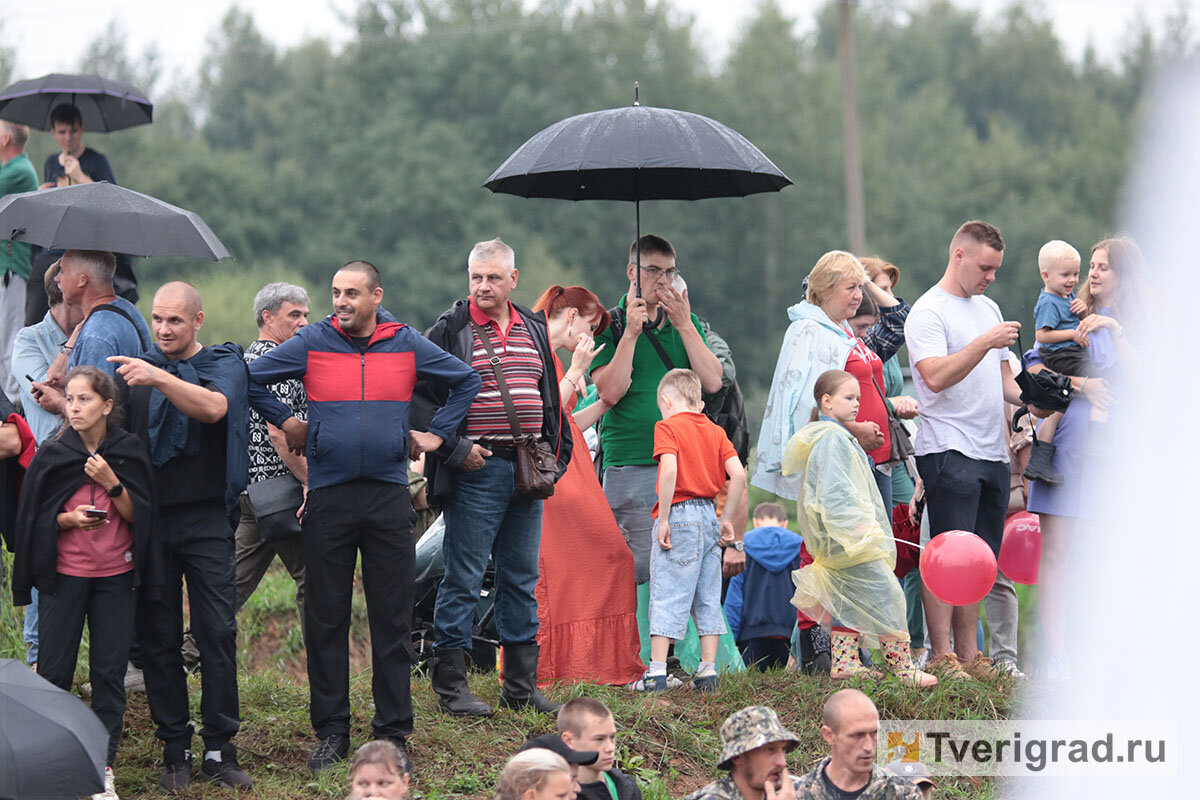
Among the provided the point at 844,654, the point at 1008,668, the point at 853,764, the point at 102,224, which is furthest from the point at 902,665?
the point at 102,224

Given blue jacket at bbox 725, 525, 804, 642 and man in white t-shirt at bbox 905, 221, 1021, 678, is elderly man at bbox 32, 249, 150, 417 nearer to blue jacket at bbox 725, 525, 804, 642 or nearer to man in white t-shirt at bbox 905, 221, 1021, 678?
blue jacket at bbox 725, 525, 804, 642

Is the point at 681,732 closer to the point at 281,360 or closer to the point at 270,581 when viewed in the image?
the point at 281,360

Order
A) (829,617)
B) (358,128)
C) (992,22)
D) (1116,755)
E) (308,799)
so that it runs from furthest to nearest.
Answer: (992,22), (358,128), (829,617), (1116,755), (308,799)

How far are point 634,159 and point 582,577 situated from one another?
210 centimetres

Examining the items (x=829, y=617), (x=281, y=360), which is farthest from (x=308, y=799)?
(x=829, y=617)

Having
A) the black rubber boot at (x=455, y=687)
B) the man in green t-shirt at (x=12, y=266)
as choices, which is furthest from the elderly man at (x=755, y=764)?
the man in green t-shirt at (x=12, y=266)

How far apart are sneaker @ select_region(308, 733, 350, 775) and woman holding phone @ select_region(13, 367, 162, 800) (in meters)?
0.80

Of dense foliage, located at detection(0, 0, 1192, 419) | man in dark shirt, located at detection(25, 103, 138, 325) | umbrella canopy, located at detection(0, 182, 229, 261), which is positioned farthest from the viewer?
dense foliage, located at detection(0, 0, 1192, 419)

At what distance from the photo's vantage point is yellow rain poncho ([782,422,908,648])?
288 inches

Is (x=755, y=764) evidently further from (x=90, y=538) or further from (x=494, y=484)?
(x=90, y=538)

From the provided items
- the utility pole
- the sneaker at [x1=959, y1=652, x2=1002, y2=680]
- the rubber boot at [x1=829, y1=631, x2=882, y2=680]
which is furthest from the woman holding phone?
the utility pole

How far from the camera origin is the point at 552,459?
6863 millimetres

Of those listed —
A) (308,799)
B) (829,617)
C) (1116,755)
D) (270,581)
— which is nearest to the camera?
(308,799)

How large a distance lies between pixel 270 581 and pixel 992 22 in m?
50.3
